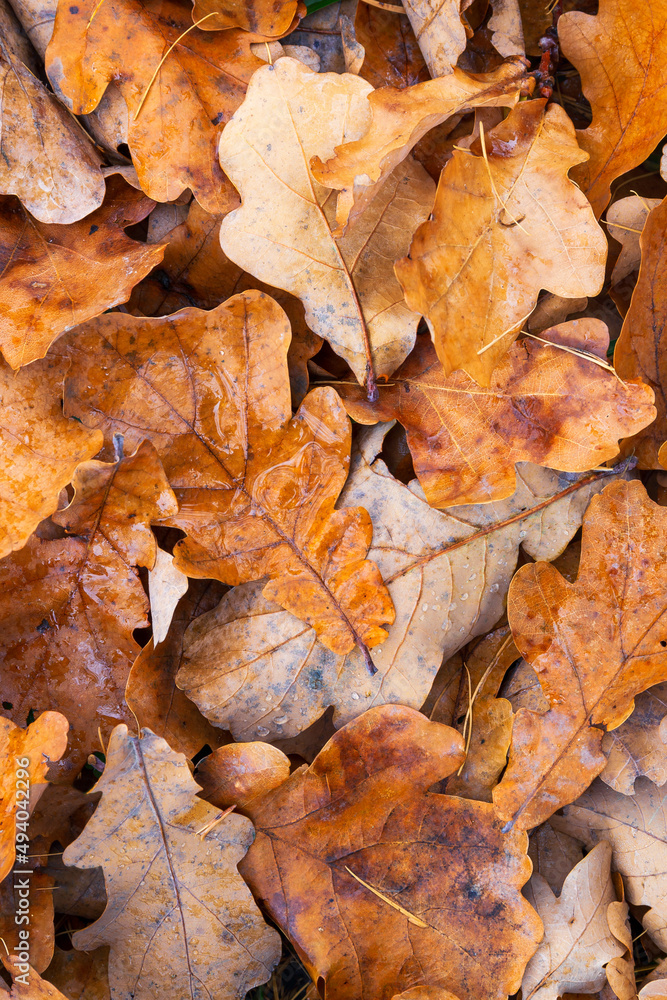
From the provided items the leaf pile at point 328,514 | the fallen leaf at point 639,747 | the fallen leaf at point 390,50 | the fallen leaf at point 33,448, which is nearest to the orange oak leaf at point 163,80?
the leaf pile at point 328,514

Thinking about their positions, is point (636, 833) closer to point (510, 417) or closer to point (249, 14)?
point (510, 417)

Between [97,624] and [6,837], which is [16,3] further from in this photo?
[6,837]

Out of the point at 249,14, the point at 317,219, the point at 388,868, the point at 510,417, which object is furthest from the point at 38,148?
the point at 388,868

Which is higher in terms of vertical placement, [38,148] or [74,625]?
[38,148]

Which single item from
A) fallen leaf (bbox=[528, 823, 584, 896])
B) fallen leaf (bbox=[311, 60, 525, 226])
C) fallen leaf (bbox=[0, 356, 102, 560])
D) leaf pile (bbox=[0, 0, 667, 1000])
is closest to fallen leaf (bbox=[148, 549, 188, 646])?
leaf pile (bbox=[0, 0, 667, 1000])

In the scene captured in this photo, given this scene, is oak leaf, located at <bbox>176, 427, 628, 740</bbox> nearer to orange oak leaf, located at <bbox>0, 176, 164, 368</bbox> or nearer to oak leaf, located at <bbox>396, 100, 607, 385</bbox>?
oak leaf, located at <bbox>396, 100, 607, 385</bbox>

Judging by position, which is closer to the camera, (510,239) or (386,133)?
(386,133)

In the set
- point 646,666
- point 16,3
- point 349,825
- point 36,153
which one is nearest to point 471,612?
point 646,666
